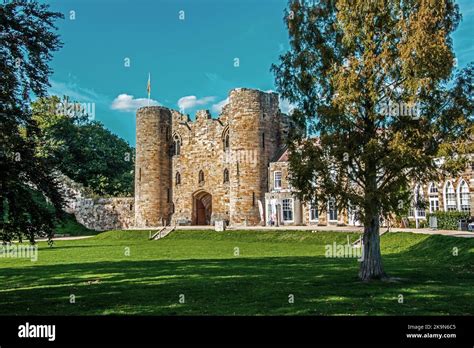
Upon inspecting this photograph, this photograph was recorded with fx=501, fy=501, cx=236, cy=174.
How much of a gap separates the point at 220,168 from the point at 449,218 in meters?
23.2

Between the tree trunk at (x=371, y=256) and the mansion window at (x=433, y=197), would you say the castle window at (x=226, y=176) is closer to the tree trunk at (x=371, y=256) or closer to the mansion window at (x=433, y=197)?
the mansion window at (x=433, y=197)

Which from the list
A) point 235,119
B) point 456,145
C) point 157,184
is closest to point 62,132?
point 157,184

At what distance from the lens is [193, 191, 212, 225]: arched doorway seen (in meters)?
50.8

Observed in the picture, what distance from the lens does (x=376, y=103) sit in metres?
14.2

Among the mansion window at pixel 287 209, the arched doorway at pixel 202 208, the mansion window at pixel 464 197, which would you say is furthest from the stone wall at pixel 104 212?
the mansion window at pixel 464 197

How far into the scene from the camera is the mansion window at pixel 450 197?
108 ft

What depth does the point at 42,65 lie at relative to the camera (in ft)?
44.3

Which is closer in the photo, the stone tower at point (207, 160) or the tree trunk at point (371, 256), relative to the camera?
the tree trunk at point (371, 256)

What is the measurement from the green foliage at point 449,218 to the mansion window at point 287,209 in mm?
12805

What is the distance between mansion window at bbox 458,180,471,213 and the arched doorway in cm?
2506

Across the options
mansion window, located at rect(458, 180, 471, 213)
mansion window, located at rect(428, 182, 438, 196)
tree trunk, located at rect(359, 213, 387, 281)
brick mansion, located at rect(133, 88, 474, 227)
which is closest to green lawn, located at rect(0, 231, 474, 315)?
tree trunk, located at rect(359, 213, 387, 281)

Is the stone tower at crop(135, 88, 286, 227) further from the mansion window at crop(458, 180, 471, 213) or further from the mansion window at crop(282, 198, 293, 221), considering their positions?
the mansion window at crop(458, 180, 471, 213)

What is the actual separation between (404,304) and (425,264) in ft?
30.7
